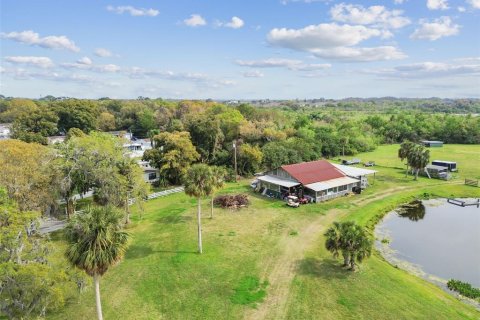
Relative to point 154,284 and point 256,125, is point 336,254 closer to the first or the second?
point 154,284

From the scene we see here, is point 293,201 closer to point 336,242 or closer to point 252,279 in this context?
point 336,242

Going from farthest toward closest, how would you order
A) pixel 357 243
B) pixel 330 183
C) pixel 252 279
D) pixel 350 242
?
1. pixel 330 183
2. pixel 350 242
3. pixel 357 243
4. pixel 252 279

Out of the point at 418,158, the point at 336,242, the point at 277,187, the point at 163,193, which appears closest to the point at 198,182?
the point at 336,242

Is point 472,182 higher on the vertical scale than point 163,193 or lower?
higher

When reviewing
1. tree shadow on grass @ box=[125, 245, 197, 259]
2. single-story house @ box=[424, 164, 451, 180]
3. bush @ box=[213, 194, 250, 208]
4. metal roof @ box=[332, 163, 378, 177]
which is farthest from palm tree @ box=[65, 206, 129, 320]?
single-story house @ box=[424, 164, 451, 180]

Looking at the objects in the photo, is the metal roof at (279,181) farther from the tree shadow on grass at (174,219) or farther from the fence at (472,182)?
the fence at (472,182)

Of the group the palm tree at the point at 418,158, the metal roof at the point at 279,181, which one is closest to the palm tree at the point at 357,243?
the metal roof at the point at 279,181

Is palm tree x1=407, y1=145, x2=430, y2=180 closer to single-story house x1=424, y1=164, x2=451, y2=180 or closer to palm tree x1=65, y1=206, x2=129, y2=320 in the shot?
single-story house x1=424, y1=164, x2=451, y2=180
